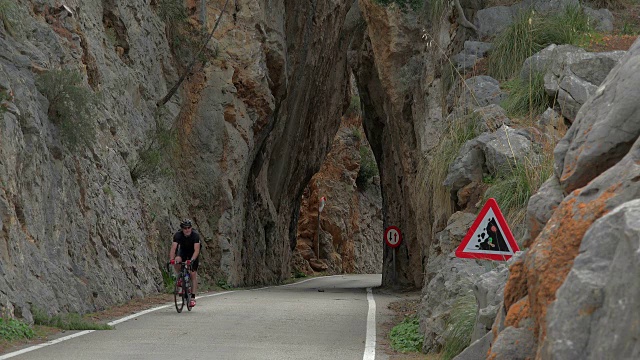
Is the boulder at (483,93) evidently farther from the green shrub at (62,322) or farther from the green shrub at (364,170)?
the green shrub at (364,170)

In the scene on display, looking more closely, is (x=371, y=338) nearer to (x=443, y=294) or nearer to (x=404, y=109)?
(x=443, y=294)

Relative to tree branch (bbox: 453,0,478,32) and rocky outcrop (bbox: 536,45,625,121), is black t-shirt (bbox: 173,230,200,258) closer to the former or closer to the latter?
rocky outcrop (bbox: 536,45,625,121)

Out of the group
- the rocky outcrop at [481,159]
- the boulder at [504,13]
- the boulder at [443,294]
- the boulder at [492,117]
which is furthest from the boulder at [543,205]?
the boulder at [504,13]

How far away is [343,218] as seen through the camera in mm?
60719

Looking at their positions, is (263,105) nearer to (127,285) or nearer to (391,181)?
(391,181)

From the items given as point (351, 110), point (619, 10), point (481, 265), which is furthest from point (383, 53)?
point (351, 110)

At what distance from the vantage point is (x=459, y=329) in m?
10.7

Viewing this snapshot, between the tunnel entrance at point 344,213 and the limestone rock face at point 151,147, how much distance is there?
381 inches

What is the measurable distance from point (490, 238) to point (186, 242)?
26.0 ft

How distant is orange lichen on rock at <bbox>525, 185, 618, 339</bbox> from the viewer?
6.04 meters

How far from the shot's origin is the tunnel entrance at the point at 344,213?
57.5 metres

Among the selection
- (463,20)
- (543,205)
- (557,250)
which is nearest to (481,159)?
Result: (463,20)

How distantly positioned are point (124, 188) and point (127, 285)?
10.7 ft

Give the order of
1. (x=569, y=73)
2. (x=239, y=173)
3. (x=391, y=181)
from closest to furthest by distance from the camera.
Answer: (x=569, y=73) < (x=239, y=173) < (x=391, y=181)
